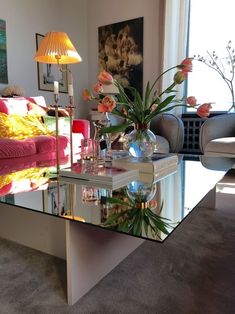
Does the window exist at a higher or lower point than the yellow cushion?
higher

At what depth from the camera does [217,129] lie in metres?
2.88

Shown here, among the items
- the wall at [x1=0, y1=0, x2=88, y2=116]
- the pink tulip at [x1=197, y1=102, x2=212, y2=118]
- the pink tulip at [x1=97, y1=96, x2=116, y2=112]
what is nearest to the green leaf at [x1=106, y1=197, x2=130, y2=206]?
the pink tulip at [x1=97, y1=96, x2=116, y2=112]

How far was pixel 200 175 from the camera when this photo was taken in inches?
60.2

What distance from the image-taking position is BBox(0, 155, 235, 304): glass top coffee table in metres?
0.82

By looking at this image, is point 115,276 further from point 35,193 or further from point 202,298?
point 35,193

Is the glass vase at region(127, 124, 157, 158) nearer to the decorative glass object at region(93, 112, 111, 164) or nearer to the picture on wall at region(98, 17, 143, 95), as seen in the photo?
the decorative glass object at region(93, 112, 111, 164)

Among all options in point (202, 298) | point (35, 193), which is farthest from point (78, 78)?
point (202, 298)

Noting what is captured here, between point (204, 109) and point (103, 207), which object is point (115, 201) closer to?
point (103, 207)

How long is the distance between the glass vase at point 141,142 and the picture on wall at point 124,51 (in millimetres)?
2876

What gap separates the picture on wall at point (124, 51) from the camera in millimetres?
4137

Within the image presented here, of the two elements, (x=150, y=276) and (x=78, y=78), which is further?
(x=78, y=78)

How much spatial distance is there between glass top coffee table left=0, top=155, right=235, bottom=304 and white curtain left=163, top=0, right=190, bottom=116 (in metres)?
2.84

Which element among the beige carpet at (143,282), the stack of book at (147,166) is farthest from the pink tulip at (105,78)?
the beige carpet at (143,282)

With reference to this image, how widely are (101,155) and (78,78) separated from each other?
346cm
